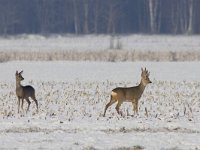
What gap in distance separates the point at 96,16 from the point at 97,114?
6311 centimetres

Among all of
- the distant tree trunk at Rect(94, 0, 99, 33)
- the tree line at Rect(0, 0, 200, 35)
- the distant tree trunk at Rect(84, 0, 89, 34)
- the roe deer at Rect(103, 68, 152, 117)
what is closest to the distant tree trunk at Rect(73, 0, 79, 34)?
the tree line at Rect(0, 0, 200, 35)

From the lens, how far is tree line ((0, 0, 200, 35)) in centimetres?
7788

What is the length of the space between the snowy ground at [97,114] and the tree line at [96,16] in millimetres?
48163

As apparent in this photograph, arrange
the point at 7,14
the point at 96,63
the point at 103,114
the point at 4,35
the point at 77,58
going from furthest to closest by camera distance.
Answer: the point at 7,14, the point at 4,35, the point at 77,58, the point at 96,63, the point at 103,114

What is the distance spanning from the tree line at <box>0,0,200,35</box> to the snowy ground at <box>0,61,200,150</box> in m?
48.2

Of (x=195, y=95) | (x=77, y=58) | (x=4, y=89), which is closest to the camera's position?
(x=195, y=95)

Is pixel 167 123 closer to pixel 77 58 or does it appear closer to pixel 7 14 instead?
pixel 77 58

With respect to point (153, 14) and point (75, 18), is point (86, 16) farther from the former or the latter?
point (153, 14)

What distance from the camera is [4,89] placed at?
76.0 feet

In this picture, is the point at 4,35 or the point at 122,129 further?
the point at 4,35

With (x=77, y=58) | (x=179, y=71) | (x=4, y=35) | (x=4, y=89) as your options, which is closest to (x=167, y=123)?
(x=4, y=89)

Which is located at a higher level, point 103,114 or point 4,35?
point 4,35

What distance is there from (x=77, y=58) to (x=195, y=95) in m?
16.5

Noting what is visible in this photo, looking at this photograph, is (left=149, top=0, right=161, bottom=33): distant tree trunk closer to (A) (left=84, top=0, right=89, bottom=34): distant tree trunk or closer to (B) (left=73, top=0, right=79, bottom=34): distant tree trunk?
(A) (left=84, top=0, right=89, bottom=34): distant tree trunk
